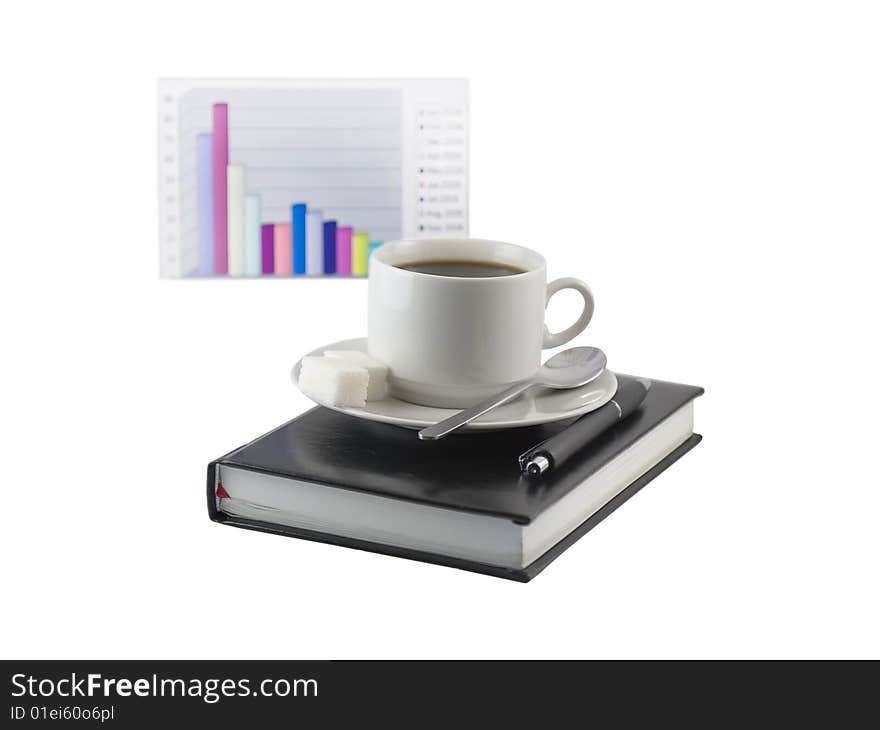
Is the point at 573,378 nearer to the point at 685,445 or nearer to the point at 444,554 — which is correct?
the point at 685,445

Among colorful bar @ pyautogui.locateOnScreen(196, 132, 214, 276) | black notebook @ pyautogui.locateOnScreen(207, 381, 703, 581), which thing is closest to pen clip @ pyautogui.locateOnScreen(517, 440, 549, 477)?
black notebook @ pyautogui.locateOnScreen(207, 381, 703, 581)

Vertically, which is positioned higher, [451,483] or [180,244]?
[180,244]

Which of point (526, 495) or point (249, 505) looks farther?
point (249, 505)

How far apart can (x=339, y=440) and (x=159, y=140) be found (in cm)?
130

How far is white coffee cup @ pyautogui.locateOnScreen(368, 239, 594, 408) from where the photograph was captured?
72.8 inches

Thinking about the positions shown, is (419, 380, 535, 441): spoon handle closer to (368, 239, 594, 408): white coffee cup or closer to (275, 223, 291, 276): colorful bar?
(368, 239, 594, 408): white coffee cup

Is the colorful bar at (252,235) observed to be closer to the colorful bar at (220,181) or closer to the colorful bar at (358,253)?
the colorful bar at (220,181)

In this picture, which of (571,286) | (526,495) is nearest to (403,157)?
(571,286)

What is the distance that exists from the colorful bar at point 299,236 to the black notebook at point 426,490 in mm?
1105

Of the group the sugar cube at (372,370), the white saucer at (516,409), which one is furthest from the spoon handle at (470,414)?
the sugar cube at (372,370)

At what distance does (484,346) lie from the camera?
1868 mm

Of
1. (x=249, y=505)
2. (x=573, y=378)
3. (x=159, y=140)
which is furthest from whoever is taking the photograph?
(x=159, y=140)

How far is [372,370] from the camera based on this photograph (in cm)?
188

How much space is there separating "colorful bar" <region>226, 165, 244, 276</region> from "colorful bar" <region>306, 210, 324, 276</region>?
0.16 meters
